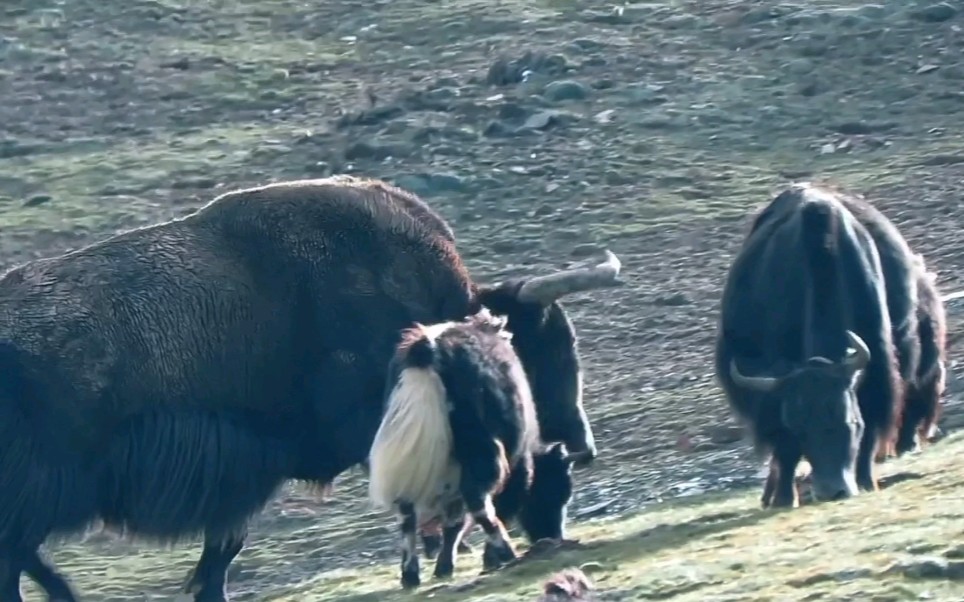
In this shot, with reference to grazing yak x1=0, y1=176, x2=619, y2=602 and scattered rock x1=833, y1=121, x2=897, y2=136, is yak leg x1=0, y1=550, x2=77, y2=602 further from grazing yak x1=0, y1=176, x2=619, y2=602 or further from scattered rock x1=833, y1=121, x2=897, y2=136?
scattered rock x1=833, y1=121, x2=897, y2=136

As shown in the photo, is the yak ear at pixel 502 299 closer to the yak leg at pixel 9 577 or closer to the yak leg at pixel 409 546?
the yak leg at pixel 409 546

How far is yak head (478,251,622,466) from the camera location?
953 cm

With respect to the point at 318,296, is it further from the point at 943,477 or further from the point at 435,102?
the point at 435,102

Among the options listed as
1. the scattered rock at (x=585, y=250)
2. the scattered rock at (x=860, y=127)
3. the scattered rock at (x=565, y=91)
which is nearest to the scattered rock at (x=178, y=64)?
the scattered rock at (x=565, y=91)

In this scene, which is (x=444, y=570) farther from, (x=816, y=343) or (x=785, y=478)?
(x=816, y=343)

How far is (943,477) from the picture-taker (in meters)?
8.45

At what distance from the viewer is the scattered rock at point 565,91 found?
64.7ft

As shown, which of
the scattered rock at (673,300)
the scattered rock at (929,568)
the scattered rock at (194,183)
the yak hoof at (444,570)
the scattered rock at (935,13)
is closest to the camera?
the scattered rock at (929,568)

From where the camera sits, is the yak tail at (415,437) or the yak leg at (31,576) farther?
the yak leg at (31,576)

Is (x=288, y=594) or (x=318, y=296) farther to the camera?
(x=288, y=594)

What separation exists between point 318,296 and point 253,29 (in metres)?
→ 15.4

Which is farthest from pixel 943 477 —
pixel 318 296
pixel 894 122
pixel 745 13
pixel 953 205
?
pixel 745 13

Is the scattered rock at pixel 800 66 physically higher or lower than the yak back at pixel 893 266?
lower

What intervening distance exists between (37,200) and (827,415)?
11.1m
